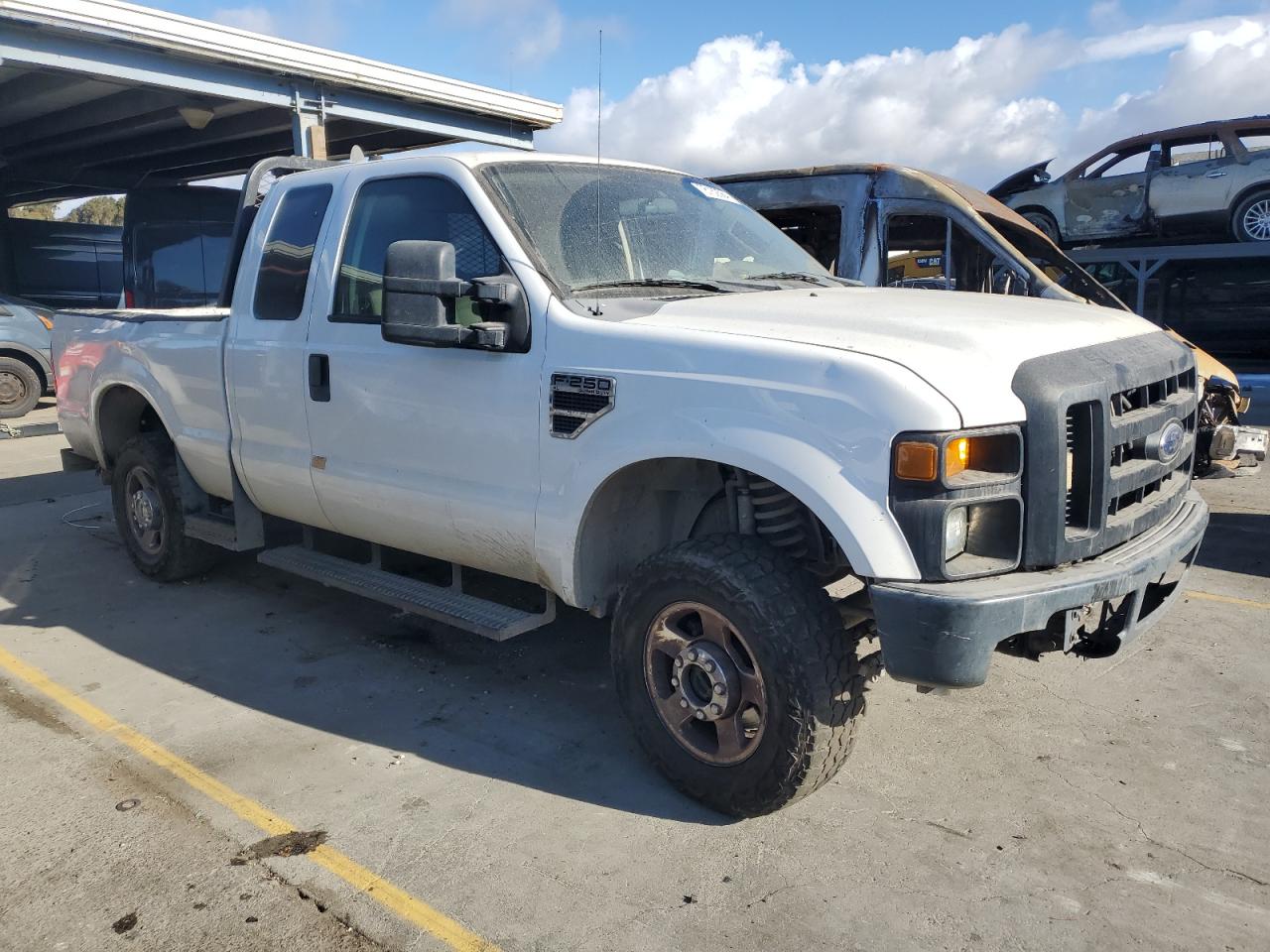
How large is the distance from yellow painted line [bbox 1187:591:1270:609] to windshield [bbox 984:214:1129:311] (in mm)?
2931

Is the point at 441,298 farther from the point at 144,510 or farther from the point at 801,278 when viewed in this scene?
the point at 144,510

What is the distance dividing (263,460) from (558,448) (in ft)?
6.56

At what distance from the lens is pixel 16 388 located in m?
13.0

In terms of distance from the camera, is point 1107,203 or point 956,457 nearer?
point 956,457

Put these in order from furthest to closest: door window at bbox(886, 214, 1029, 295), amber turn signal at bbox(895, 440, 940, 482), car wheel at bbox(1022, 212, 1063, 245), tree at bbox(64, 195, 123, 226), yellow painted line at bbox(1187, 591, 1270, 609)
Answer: tree at bbox(64, 195, 123, 226) → car wheel at bbox(1022, 212, 1063, 245) → door window at bbox(886, 214, 1029, 295) → yellow painted line at bbox(1187, 591, 1270, 609) → amber turn signal at bbox(895, 440, 940, 482)

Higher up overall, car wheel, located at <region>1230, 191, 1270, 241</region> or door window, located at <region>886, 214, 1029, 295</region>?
car wheel, located at <region>1230, 191, 1270, 241</region>


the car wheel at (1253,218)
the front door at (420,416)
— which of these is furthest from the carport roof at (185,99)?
the car wheel at (1253,218)

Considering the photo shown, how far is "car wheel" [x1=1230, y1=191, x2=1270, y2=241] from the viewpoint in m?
12.5

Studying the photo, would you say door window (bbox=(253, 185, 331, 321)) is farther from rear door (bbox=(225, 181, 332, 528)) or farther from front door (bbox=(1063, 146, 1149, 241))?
front door (bbox=(1063, 146, 1149, 241))

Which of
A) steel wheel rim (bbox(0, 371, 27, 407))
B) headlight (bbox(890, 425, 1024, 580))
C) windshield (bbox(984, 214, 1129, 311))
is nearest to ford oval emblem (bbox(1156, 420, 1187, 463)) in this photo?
headlight (bbox(890, 425, 1024, 580))

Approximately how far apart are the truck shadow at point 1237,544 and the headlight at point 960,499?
3800mm

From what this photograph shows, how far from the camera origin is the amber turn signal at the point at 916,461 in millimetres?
2689

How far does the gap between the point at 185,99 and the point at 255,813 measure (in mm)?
11462

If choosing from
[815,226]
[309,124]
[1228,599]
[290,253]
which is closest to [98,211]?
[309,124]
